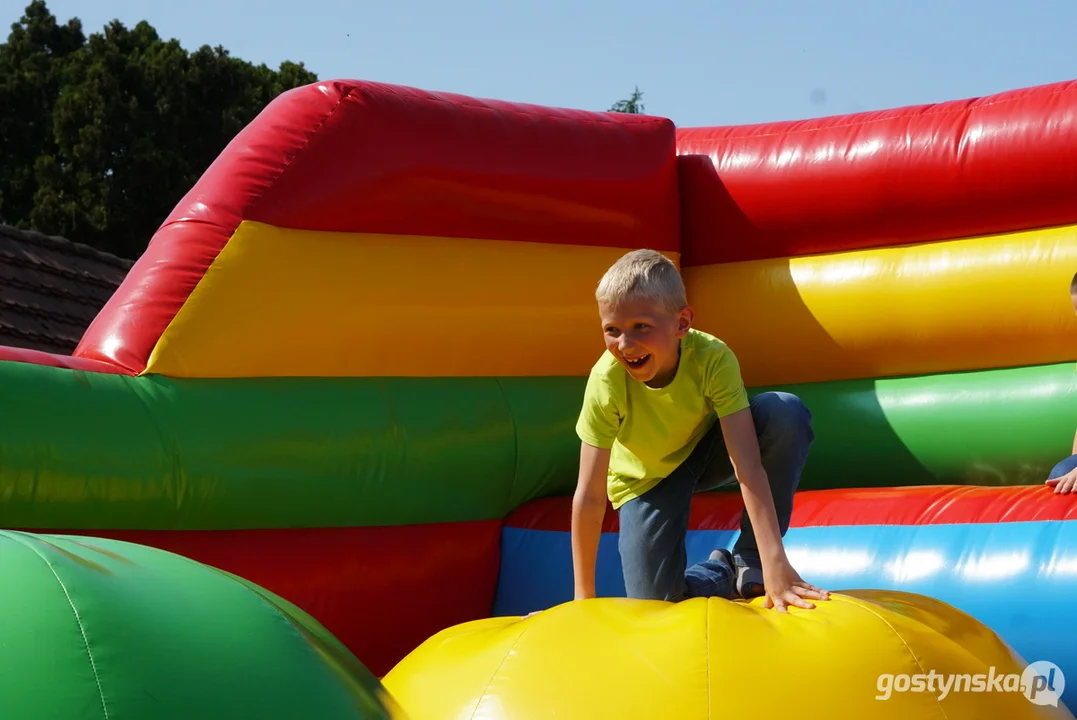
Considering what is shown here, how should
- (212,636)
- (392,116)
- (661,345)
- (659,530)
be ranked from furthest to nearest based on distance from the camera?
(392,116)
(659,530)
(661,345)
(212,636)

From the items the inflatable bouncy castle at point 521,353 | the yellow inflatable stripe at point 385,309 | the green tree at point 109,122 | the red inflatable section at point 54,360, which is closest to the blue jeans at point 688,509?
the inflatable bouncy castle at point 521,353

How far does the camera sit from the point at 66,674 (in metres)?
1.30

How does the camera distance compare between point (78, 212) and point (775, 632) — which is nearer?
point (775, 632)

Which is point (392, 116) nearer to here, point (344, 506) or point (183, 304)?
point (183, 304)

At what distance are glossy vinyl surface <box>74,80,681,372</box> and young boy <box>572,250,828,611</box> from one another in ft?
2.95

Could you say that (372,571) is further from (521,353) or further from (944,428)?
(944,428)

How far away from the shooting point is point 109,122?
651 inches

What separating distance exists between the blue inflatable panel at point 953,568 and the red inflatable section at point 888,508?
0.10 feet

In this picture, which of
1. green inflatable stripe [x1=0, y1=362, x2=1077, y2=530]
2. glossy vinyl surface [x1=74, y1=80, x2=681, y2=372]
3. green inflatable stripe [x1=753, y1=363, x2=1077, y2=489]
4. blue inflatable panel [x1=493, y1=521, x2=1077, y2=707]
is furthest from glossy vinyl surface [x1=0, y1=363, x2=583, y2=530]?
green inflatable stripe [x1=753, y1=363, x2=1077, y2=489]

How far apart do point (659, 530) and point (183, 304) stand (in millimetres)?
1162

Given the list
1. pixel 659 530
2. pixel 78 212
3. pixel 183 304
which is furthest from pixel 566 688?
pixel 78 212

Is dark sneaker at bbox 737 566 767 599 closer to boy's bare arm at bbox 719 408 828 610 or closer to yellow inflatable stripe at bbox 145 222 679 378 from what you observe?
boy's bare arm at bbox 719 408 828 610

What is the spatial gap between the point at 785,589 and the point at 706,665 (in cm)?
38

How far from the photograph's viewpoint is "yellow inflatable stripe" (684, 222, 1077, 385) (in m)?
3.15
